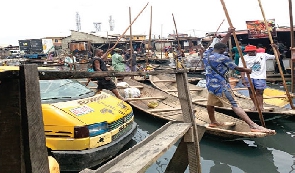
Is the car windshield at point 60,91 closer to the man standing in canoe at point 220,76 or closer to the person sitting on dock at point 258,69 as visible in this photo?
the man standing in canoe at point 220,76

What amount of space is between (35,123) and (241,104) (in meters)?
7.26

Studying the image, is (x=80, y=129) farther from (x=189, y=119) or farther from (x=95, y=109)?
(x=189, y=119)

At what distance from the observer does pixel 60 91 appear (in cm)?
514

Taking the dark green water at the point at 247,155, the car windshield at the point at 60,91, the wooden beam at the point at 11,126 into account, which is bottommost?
the dark green water at the point at 247,155

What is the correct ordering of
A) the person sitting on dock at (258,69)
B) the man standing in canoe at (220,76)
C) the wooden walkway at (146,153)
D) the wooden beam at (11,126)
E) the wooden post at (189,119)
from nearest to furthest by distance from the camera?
the wooden beam at (11,126)
the wooden walkway at (146,153)
the wooden post at (189,119)
the man standing in canoe at (220,76)
the person sitting on dock at (258,69)

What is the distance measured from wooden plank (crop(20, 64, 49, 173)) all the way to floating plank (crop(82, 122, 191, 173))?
0.73 meters

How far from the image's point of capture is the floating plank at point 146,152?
2.04 m

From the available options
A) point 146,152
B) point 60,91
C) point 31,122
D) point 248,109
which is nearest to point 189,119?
point 146,152

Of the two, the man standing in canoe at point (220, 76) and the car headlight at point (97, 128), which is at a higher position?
the man standing in canoe at point (220, 76)

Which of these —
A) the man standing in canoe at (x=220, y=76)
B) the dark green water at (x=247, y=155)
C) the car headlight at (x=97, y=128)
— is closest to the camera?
the car headlight at (x=97, y=128)

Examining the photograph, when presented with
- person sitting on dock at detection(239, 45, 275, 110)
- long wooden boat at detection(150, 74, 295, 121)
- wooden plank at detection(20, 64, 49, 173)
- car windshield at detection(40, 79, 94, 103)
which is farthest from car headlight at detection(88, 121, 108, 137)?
person sitting on dock at detection(239, 45, 275, 110)

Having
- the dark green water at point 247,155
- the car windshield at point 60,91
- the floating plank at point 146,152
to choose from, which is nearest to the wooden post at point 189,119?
the floating plank at point 146,152

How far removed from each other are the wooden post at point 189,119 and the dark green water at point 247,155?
176 centimetres

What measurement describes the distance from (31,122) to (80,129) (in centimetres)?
283
